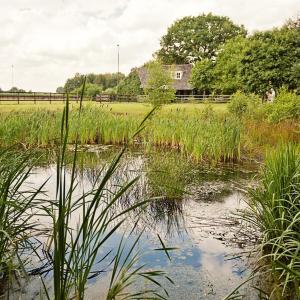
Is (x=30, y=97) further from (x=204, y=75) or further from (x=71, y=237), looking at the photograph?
(x=71, y=237)

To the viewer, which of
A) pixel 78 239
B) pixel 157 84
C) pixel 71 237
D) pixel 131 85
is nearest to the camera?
pixel 78 239

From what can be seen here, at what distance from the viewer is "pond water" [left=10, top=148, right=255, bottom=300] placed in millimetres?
3287

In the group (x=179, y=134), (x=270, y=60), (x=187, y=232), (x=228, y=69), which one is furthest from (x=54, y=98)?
(x=187, y=232)

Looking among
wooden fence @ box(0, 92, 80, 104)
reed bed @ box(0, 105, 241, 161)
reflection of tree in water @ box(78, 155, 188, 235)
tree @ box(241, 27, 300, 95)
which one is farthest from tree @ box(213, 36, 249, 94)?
reflection of tree in water @ box(78, 155, 188, 235)

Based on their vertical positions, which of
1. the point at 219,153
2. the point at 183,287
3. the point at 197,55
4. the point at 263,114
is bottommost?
the point at 183,287

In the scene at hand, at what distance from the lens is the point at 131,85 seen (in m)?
39.9

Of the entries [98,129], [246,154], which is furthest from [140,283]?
[98,129]

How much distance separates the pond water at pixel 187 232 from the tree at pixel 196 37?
135 ft

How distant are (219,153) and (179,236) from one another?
15.6ft

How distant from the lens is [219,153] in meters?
8.96

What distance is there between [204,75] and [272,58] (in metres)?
12.4

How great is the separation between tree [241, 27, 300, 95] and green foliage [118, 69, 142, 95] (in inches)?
589

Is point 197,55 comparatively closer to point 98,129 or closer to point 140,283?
point 98,129

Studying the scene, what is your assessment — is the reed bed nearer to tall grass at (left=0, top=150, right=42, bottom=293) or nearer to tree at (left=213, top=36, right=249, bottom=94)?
tall grass at (left=0, top=150, right=42, bottom=293)
